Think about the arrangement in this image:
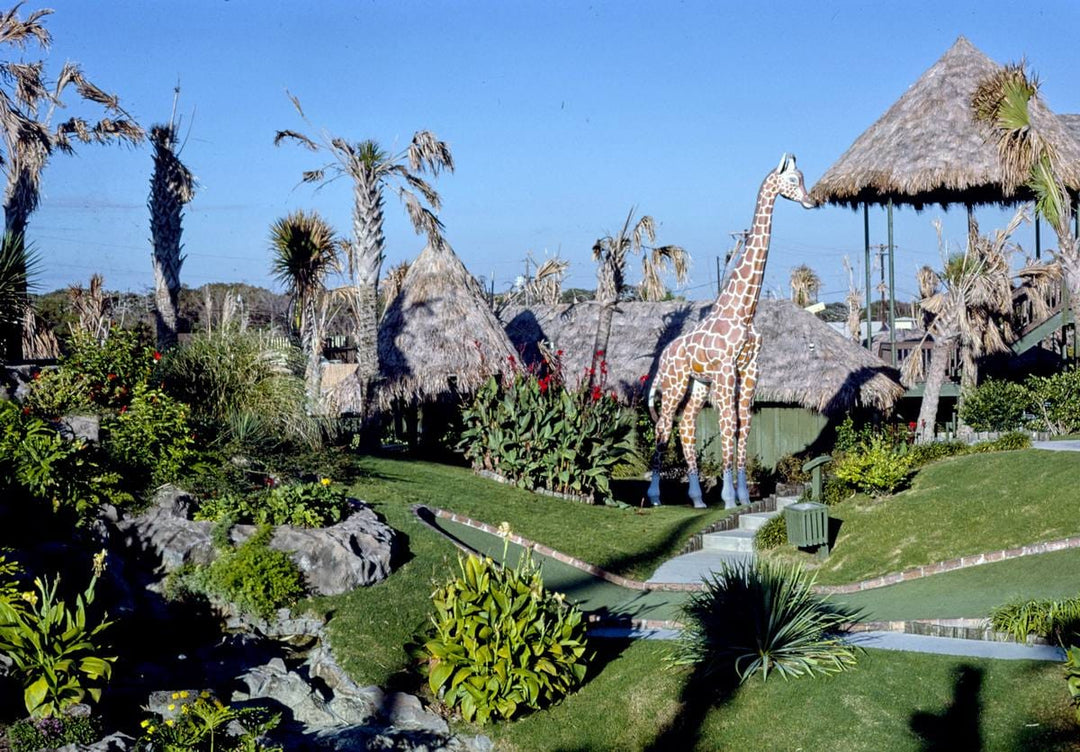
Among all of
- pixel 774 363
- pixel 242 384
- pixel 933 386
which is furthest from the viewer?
pixel 774 363

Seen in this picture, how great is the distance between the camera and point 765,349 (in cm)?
2345

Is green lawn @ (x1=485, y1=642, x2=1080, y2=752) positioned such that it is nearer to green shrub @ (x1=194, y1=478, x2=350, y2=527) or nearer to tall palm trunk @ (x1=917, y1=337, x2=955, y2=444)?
green shrub @ (x1=194, y1=478, x2=350, y2=527)

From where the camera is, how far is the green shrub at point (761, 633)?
9391mm

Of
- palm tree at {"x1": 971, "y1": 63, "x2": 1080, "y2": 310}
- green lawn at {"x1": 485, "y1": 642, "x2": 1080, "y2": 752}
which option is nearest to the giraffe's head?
palm tree at {"x1": 971, "y1": 63, "x2": 1080, "y2": 310}

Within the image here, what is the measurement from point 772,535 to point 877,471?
6.17ft

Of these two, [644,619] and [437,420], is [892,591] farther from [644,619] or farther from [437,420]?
[437,420]

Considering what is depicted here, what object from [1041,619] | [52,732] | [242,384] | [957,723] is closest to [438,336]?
[242,384]

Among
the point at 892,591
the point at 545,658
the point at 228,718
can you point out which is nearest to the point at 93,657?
the point at 228,718

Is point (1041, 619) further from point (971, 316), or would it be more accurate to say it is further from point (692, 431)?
point (971, 316)

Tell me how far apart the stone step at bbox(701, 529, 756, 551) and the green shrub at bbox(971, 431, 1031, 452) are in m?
4.46

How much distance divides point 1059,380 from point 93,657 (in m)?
17.2

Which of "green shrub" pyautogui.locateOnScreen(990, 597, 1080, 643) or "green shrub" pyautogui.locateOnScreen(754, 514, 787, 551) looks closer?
"green shrub" pyautogui.locateOnScreen(990, 597, 1080, 643)

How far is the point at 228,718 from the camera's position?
820 cm

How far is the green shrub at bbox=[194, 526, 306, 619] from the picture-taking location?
37.9 ft
